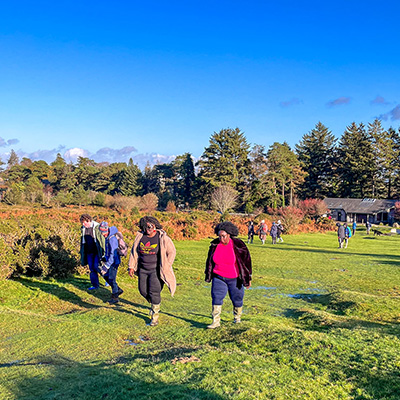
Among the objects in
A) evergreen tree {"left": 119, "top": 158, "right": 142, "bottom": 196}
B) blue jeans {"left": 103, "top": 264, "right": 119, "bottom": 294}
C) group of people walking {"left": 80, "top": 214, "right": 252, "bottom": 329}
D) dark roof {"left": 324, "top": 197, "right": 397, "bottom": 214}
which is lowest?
blue jeans {"left": 103, "top": 264, "right": 119, "bottom": 294}

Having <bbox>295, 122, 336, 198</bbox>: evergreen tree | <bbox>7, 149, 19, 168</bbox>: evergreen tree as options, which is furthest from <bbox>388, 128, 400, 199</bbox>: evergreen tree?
<bbox>7, 149, 19, 168</bbox>: evergreen tree

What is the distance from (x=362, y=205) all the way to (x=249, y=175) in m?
19.4

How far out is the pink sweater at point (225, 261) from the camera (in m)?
6.67

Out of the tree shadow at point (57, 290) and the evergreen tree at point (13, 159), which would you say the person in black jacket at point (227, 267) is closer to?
the tree shadow at point (57, 290)

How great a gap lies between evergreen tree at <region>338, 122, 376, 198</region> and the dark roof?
602 centimetres

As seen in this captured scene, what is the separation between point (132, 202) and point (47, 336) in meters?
46.5

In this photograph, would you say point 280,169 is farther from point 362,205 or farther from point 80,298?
point 80,298

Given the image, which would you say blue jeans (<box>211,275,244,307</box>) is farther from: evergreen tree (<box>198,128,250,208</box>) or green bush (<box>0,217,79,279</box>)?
evergreen tree (<box>198,128,250,208</box>)

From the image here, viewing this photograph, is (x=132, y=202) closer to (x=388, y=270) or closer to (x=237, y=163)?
(x=237, y=163)

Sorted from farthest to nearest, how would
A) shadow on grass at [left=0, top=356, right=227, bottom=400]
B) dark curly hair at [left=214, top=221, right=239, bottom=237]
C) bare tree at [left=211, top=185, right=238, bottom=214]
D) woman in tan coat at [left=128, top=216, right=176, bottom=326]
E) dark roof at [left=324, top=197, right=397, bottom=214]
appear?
dark roof at [left=324, top=197, right=397, bottom=214] → bare tree at [left=211, top=185, right=238, bottom=214] → woman in tan coat at [left=128, top=216, right=176, bottom=326] → dark curly hair at [left=214, top=221, right=239, bottom=237] → shadow on grass at [left=0, top=356, right=227, bottom=400]

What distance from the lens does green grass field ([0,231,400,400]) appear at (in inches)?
153

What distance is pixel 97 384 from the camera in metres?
4.02

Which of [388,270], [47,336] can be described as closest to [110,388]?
[47,336]

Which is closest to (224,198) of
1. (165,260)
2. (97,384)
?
(165,260)
